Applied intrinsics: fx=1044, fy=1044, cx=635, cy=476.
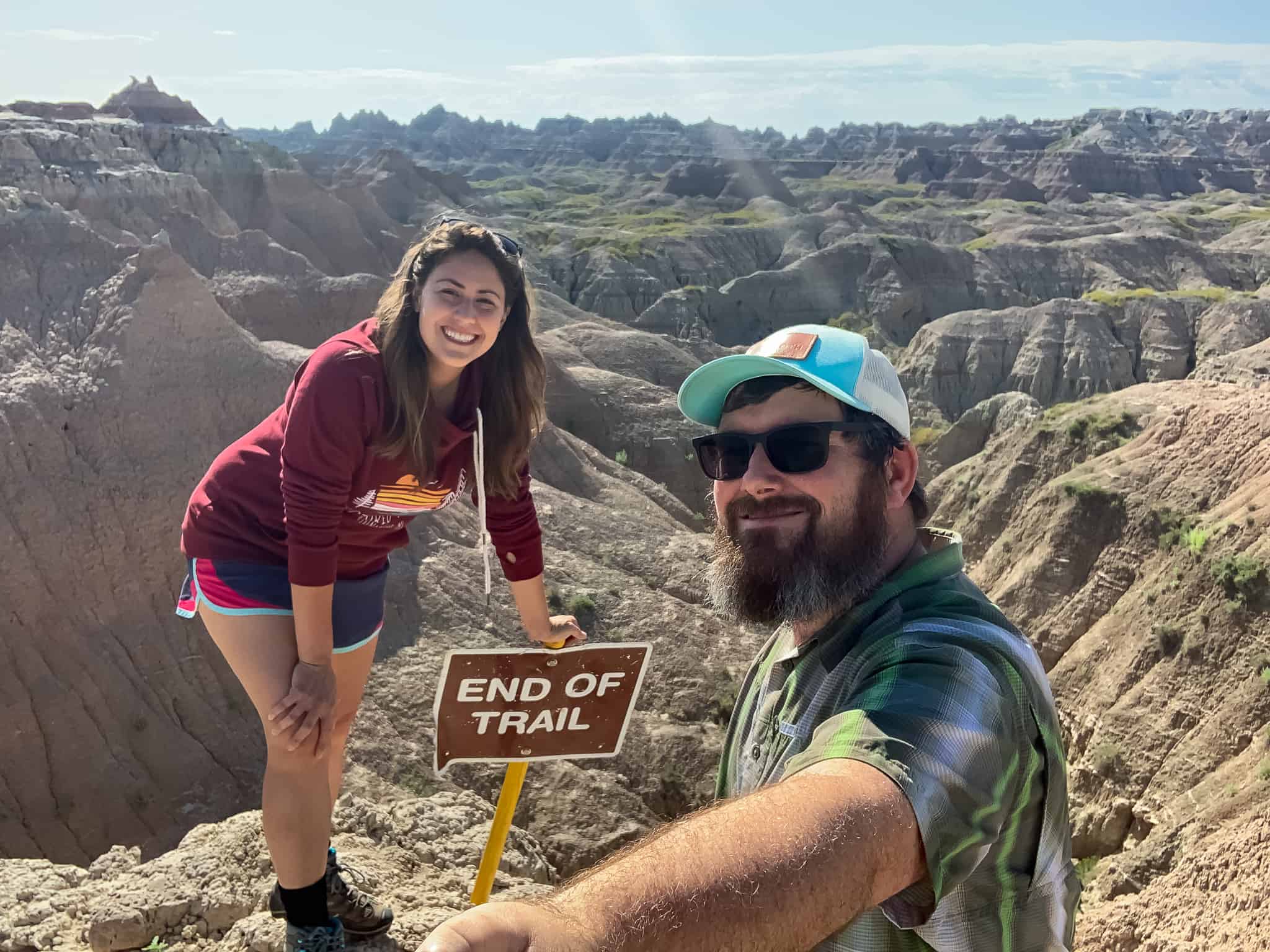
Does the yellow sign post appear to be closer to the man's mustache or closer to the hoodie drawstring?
the hoodie drawstring

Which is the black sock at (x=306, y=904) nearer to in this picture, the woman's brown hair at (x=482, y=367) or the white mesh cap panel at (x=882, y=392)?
the woman's brown hair at (x=482, y=367)

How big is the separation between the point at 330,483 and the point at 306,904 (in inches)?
53.8

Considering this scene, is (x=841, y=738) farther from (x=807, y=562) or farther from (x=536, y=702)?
(x=536, y=702)

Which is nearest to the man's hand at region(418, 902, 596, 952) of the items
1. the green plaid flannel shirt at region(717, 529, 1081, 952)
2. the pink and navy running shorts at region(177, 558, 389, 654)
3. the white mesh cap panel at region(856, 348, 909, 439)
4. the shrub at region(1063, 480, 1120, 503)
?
the green plaid flannel shirt at region(717, 529, 1081, 952)

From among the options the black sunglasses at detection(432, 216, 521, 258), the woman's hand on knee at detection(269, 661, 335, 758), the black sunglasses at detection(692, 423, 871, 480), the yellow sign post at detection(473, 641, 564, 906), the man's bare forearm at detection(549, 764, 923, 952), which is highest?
the black sunglasses at detection(432, 216, 521, 258)

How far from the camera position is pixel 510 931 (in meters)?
1.20

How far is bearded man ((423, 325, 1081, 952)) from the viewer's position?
51.6 inches

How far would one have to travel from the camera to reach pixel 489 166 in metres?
127

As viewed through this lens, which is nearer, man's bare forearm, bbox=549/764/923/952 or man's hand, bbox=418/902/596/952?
man's hand, bbox=418/902/596/952

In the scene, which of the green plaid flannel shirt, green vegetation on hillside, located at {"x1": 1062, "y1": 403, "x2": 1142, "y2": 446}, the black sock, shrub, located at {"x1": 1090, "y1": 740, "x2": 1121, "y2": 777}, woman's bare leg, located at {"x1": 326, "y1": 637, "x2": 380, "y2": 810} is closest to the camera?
the green plaid flannel shirt

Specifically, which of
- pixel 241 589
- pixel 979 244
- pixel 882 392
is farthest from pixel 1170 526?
pixel 979 244

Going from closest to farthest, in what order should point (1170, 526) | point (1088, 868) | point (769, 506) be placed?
point (769, 506), point (1088, 868), point (1170, 526)

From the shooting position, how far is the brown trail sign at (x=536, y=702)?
2.87 metres

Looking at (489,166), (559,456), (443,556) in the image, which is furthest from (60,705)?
(489,166)
